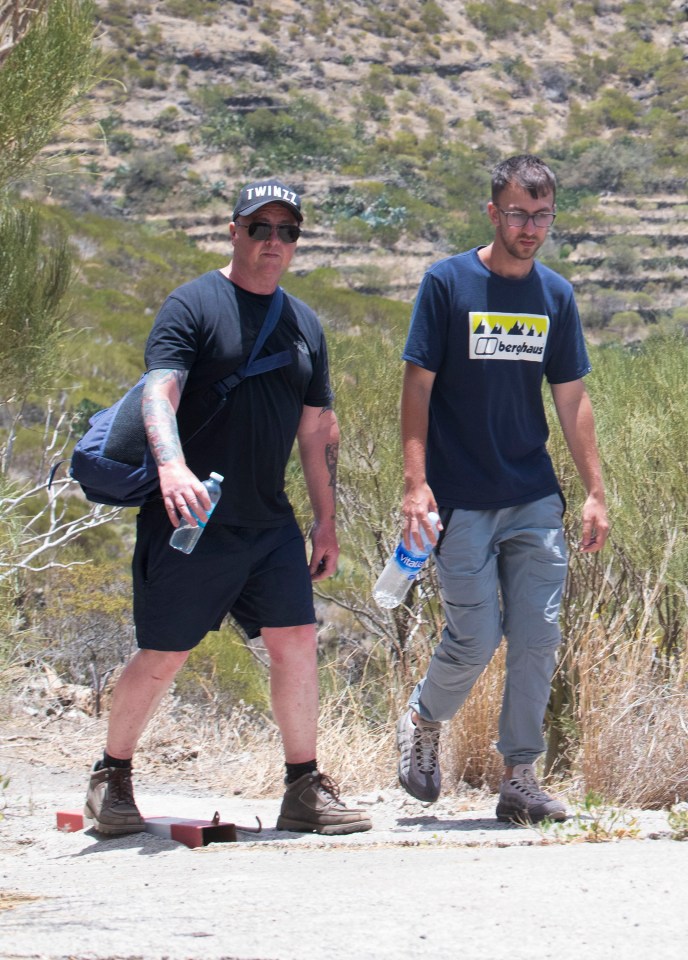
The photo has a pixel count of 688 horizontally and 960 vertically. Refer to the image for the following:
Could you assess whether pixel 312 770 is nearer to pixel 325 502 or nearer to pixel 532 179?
pixel 325 502

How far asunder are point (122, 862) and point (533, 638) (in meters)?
1.28

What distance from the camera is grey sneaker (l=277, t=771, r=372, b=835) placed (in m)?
3.71

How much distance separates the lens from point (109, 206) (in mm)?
47312

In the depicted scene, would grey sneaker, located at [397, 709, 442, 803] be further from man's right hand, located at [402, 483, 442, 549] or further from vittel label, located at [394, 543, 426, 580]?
man's right hand, located at [402, 483, 442, 549]

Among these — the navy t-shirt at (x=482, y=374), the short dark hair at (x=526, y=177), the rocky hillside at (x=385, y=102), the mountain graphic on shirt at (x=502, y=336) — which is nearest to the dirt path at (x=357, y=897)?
the navy t-shirt at (x=482, y=374)

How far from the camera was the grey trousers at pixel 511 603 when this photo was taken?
3709mm

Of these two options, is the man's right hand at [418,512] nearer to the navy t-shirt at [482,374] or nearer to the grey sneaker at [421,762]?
the navy t-shirt at [482,374]

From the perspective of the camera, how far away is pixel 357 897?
251cm

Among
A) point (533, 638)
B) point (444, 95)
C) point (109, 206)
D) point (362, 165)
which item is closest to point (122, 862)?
point (533, 638)

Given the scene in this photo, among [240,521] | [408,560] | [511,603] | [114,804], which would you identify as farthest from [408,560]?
[114,804]

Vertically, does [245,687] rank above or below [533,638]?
below

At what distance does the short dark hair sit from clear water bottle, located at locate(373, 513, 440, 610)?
95cm

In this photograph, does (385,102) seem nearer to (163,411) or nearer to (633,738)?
(633,738)

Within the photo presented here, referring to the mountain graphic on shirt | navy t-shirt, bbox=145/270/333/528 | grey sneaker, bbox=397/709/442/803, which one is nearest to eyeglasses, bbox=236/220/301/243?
navy t-shirt, bbox=145/270/333/528
